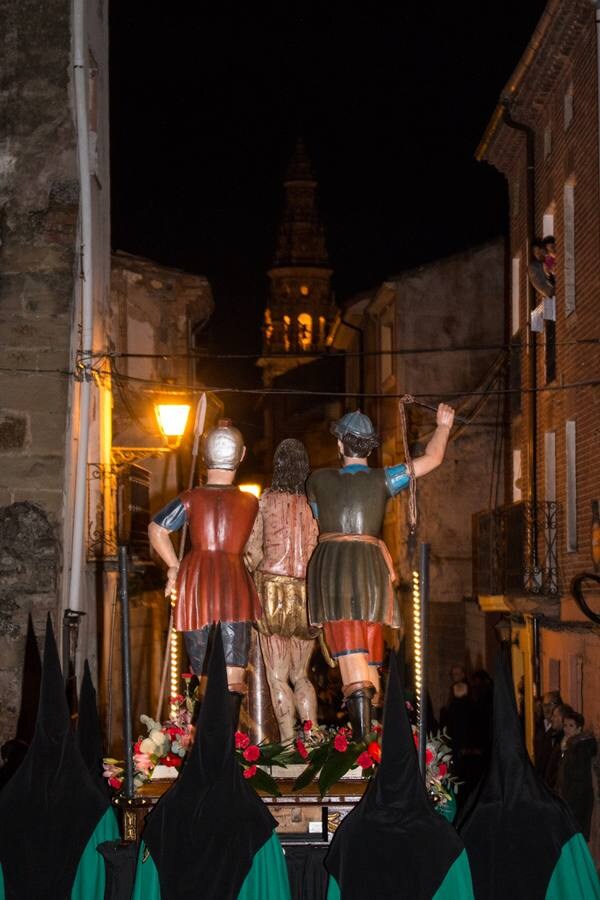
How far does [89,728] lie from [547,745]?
7310 millimetres

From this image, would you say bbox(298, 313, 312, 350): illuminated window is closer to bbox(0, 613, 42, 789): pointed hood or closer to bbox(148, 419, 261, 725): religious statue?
bbox(0, 613, 42, 789): pointed hood

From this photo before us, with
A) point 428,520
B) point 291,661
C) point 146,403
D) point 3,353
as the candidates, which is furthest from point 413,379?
point 291,661

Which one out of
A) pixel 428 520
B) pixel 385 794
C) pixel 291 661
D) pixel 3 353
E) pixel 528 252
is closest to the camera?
pixel 385 794

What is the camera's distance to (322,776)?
9.09 m

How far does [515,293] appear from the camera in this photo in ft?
85.2

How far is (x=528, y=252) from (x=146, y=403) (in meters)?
8.85

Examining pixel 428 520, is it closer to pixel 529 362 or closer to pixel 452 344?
pixel 452 344

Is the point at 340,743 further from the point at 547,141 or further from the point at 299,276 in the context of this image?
the point at 299,276

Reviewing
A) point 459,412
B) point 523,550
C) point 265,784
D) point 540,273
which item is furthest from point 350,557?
point 459,412

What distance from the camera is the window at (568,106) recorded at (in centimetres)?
2152

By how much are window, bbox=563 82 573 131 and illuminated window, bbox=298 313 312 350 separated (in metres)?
54.2

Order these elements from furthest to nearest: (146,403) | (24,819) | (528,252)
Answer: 1. (146,403)
2. (528,252)
3. (24,819)

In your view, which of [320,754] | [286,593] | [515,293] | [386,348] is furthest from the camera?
[386,348]

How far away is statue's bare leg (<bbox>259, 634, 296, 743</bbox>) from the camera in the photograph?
33.5 ft
